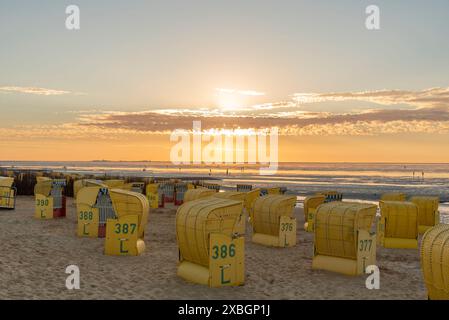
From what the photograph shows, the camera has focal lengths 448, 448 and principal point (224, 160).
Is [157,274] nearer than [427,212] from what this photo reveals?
Yes

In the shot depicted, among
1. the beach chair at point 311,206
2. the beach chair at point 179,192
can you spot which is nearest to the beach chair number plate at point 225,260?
the beach chair at point 311,206

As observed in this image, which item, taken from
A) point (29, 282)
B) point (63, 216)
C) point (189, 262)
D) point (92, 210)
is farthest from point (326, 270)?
point (63, 216)

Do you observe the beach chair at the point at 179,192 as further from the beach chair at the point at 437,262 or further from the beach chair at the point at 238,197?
the beach chair at the point at 437,262

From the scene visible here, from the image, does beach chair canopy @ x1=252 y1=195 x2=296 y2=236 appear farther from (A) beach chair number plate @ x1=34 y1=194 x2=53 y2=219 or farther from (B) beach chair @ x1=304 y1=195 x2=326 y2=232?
(A) beach chair number plate @ x1=34 y1=194 x2=53 y2=219

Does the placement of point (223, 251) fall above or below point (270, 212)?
below

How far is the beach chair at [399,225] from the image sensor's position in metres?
19.3

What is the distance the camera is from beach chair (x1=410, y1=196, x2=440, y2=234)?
922 inches

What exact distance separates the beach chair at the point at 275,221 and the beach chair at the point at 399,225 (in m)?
4.00

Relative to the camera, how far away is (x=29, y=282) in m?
12.3

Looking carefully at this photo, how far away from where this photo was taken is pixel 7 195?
29.9 m

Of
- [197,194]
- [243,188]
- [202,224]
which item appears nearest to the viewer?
[202,224]

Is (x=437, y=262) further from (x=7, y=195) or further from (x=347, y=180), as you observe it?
(x=347, y=180)

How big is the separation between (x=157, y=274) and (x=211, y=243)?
9.42 ft

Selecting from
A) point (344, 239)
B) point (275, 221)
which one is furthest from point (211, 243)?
point (275, 221)
